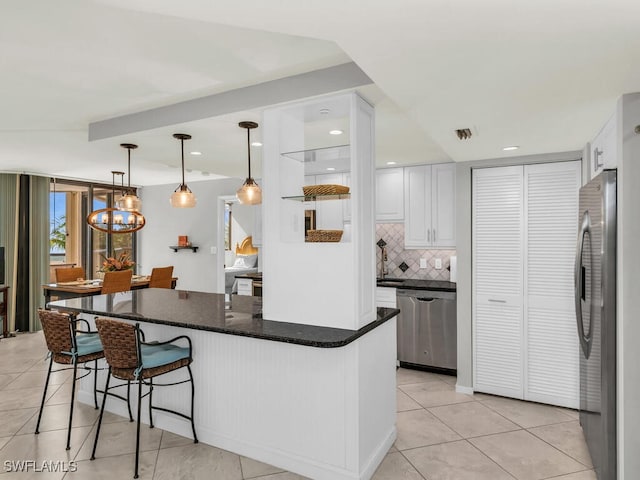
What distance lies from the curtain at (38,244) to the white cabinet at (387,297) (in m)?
5.28

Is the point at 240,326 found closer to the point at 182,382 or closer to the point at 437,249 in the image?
the point at 182,382

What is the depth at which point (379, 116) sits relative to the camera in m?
2.68

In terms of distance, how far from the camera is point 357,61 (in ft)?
5.56

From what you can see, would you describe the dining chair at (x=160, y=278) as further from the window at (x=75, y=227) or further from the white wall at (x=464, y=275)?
the white wall at (x=464, y=275)

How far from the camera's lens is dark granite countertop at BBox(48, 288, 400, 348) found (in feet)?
7.22

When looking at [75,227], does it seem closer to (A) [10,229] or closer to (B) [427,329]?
(A) [10,229]

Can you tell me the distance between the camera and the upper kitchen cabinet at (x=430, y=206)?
4355 mm

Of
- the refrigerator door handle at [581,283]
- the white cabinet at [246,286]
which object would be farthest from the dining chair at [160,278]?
the refrigerator door handle at [581,283]

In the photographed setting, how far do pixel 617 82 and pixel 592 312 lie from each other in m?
1.27

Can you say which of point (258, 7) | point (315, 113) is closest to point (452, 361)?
point (315, 113)

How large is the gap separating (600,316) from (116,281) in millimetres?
5046

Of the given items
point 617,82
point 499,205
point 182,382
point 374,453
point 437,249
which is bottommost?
point 374,453

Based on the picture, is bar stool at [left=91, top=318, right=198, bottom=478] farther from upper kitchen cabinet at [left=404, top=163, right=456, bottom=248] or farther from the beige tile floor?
upper kitchen cabinet at [left=404, top=163, right=456, bottom=248]

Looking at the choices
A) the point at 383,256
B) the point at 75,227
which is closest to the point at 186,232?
the point at 75,227
